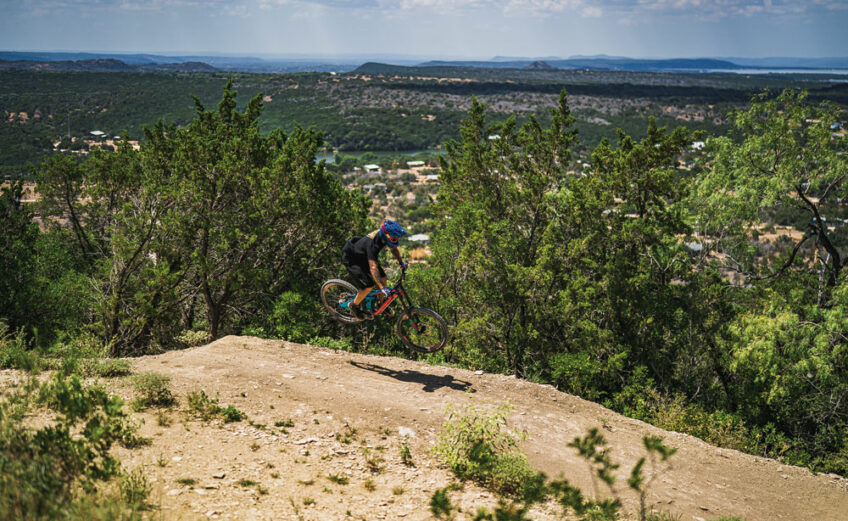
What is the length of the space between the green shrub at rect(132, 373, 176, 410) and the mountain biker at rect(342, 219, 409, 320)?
3.88m

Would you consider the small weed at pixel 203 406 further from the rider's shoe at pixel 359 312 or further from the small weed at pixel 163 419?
the rider's shoe at pixel 359 312

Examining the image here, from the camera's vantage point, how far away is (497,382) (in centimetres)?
1034

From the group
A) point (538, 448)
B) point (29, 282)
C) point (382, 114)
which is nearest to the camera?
point (538, 448)

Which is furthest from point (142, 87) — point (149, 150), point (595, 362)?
point (595, 362)

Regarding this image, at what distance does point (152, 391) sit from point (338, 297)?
4820 mm

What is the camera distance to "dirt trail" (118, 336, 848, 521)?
5.95 m

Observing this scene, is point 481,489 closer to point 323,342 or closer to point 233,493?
point 233,493

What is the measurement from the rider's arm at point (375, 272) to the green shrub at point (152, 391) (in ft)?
12.8

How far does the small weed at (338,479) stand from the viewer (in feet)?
20.8

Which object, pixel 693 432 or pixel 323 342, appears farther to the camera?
pixel 323 342

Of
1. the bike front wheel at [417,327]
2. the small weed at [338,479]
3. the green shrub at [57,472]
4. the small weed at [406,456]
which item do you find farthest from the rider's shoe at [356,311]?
the green shrub at [57,472]

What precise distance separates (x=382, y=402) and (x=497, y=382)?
8.93ft

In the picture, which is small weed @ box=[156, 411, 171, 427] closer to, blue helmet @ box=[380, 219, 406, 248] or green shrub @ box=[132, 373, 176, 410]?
green shrub @ box=[132, 373, 176, 410]

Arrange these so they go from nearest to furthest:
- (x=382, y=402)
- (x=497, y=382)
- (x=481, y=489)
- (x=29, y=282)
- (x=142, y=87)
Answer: (x=481, y=489) → (x=382, y=402) → (x=497, y=382) → (x=29, y=282) → (x=142, y=87)
